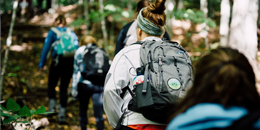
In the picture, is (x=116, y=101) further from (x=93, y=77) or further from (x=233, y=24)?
(x=233, y=24)

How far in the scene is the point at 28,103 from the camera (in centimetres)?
Result: 538

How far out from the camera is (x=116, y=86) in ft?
5.46

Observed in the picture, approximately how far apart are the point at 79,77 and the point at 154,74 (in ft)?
7.99

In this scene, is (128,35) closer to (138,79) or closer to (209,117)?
(138,79)

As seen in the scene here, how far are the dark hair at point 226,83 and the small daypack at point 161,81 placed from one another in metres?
0.41

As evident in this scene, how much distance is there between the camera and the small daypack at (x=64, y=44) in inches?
158

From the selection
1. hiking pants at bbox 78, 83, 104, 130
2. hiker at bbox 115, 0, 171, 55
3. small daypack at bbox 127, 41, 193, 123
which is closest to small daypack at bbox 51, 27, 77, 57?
hiking pants at bbox 78, 83, 104, 130

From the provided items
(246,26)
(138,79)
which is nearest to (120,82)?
(138,79)

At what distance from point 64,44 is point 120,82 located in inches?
106

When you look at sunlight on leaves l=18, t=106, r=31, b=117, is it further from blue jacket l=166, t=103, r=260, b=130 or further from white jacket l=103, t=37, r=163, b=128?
blue jacket l=166, t=103, r=260, b=130

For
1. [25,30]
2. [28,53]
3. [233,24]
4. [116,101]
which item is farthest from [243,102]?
[25,30]

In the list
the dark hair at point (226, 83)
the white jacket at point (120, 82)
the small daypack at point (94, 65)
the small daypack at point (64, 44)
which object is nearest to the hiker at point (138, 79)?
the white jacket at point (120, 82)

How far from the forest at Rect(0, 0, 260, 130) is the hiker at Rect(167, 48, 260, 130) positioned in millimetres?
1760

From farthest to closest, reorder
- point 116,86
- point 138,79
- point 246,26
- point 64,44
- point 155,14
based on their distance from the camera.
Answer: point 246,26 → point 64,44 → point 155,14 → point 116,86 → point 138,79
